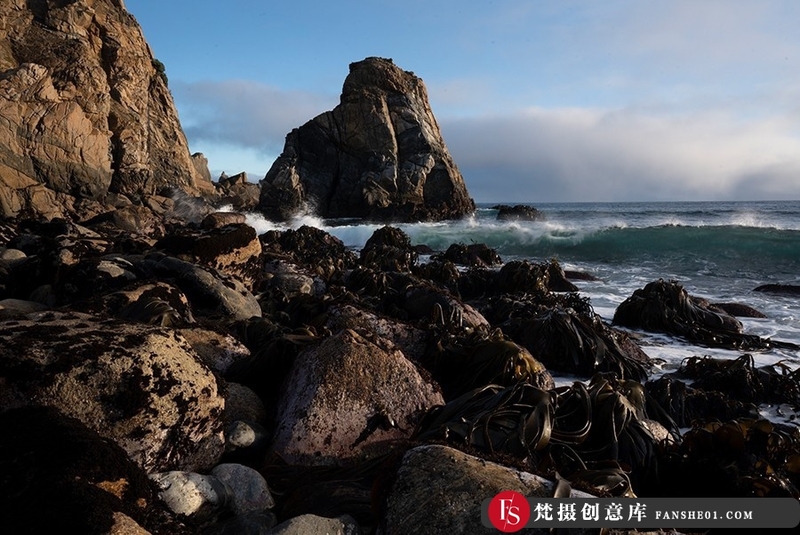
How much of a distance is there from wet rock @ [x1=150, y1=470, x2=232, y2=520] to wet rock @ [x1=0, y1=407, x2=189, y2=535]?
0.58ft

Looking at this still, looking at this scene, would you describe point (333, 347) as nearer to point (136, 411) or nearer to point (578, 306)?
point (136, 411)

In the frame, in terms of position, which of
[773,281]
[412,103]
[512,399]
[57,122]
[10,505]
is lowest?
→ [773,281]

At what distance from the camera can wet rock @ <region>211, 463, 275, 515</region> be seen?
206 cm

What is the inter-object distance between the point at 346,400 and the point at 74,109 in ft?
68.9

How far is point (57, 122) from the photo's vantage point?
59.0 ft

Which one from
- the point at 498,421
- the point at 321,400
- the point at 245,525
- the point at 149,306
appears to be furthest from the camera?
the point at 149,306

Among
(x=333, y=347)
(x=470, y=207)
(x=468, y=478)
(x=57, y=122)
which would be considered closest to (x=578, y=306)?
(x=333, y=347)

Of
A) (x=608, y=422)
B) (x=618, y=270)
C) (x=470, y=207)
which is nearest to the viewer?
(x=608, y=422)

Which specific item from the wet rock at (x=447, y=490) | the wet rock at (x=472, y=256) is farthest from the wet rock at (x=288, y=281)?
the wet rock at (x=472, y=256)

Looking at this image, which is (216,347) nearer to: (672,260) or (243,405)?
(243,405)

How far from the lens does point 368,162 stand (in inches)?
1564

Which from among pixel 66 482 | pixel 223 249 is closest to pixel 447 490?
pixel 66 482

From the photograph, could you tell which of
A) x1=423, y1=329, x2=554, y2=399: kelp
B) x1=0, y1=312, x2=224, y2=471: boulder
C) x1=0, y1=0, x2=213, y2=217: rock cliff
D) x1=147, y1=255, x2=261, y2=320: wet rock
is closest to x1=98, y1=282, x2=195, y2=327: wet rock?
x1=147, y1=255, x2=261, y2=320: wet rock

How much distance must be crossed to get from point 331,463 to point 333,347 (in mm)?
653
